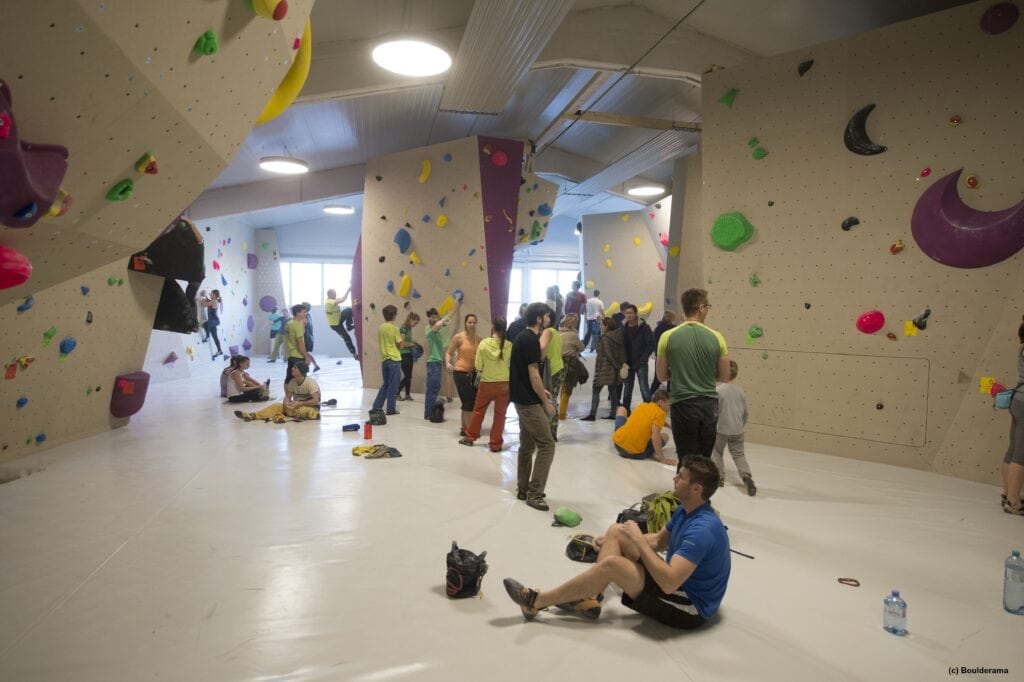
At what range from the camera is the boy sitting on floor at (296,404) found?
7484 millimetres

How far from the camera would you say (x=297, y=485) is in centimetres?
473

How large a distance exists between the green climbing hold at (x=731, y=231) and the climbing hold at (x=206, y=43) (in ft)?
19.3

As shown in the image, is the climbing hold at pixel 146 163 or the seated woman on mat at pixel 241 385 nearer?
the climbing hold at pixel 146 163

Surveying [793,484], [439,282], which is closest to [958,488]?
[793,484]

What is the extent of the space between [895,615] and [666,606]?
1.10 metres

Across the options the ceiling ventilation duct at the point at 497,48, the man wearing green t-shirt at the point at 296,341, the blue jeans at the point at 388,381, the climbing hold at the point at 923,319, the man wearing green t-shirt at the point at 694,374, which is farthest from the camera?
the man wearing green t-shirt at the point at 296,341

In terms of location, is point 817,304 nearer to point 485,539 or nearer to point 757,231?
point 757,231

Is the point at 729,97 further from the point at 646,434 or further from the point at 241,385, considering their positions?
the point at 241,385

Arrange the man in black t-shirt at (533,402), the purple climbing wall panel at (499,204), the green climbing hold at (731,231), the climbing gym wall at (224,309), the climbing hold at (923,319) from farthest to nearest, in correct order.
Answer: the climbing gym wall at (224,309), the purple climbing wall panel at (499,204), the green climbing hold at (731,231), the climbing hold at (923,319), the man in black t-shirt at (533,402)

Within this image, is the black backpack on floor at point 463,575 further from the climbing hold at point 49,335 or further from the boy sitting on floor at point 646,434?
the climbing hold at point 49,335

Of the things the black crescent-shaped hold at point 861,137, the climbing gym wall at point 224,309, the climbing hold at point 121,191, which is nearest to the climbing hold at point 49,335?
the climbing hold at point 121,191

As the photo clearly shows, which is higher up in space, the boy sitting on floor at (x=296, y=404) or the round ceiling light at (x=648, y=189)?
the round ceiling light at (x=648, y=189)

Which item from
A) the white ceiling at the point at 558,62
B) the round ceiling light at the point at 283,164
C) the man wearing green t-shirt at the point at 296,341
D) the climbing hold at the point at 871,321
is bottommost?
the man wearing green t-shirt at the point at 296,341

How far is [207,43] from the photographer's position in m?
2.28
